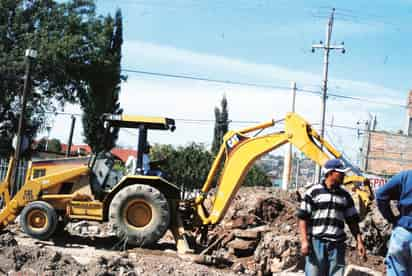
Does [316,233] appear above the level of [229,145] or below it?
below

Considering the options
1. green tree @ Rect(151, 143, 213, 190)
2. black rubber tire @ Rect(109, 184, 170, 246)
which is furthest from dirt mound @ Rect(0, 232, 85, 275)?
green tree @ Rect(151, 143, 213, 190)

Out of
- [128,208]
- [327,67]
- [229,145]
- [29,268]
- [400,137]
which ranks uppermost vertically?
[327,67]

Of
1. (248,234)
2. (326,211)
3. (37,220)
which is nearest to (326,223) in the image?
(326,211)

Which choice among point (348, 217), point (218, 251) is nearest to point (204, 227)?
point (218, 251)

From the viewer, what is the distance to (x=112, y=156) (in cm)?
1234

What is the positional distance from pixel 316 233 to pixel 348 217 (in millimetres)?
425

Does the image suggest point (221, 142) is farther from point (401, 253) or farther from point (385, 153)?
point (401, 253)

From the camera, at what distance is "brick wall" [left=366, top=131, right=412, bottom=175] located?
3145 centimetres

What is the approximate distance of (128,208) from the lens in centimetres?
1155

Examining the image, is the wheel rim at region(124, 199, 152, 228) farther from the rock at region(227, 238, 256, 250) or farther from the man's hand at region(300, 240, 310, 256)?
the man's hand at region(300, 240, 310, 256)

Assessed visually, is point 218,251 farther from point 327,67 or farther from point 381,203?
point 327,67

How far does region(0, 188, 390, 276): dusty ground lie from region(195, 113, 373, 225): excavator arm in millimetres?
661

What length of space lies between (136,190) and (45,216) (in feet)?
6.18

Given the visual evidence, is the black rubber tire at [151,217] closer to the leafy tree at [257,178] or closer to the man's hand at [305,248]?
the man's hand at [305,248]
